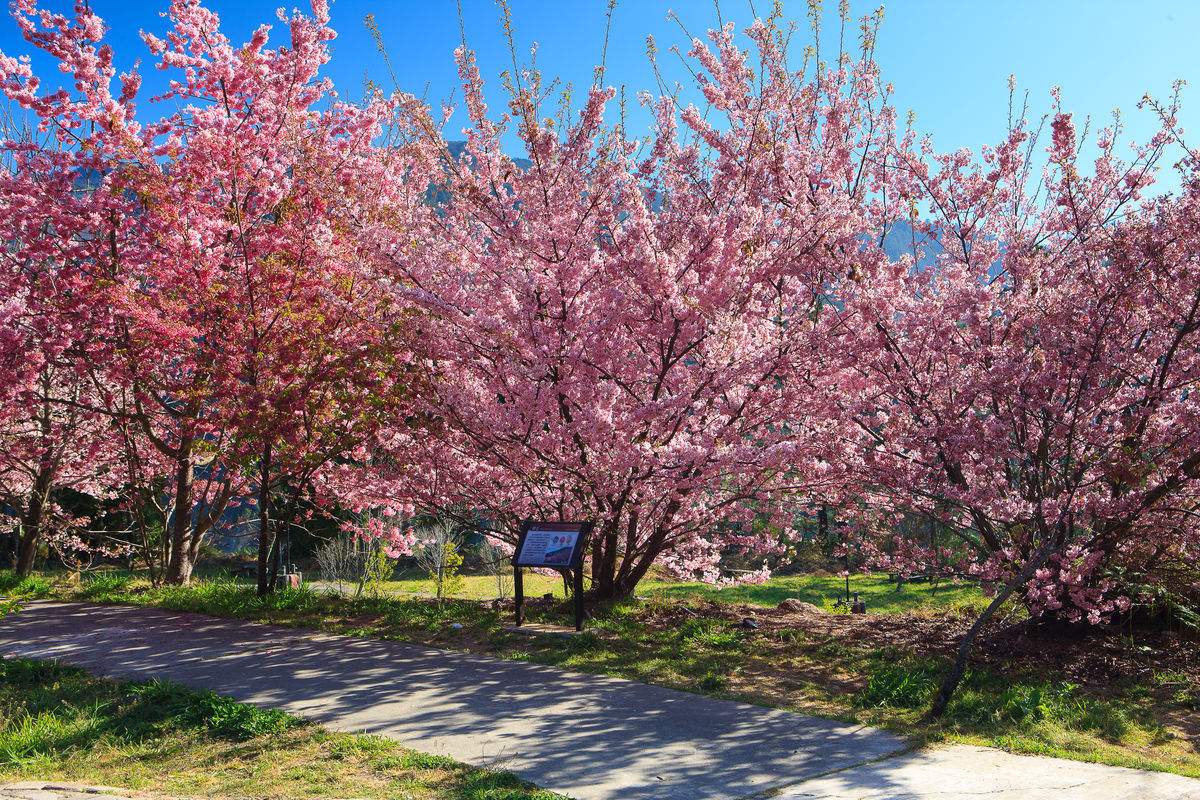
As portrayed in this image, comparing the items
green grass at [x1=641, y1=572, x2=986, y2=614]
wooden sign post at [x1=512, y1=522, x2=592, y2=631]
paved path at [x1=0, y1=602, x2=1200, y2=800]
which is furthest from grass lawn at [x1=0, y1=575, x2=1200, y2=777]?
green grass at [x1=641, y1=572, x2=986, y2=614]

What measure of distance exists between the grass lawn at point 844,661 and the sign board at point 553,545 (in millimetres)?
702

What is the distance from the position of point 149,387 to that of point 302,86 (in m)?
4.03

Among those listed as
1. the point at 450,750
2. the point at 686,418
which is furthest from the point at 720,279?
the point at 450,750

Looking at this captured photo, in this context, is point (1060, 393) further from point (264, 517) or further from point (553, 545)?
point (264, 517)

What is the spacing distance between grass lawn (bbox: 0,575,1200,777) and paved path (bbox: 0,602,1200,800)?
1.24 ft

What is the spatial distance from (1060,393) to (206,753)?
672cm

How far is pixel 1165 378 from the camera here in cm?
722

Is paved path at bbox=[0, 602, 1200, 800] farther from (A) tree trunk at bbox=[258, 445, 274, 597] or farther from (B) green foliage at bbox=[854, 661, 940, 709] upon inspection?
(A) tree trunk at bbox=[258, 445, 274, 597]

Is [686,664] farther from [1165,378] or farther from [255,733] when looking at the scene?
[1165,378]

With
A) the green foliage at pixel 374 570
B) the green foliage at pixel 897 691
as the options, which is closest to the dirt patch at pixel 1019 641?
the green foliage at pixel 897 691

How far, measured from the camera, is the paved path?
4.37 meters

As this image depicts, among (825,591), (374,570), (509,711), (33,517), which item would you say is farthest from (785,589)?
(509,711)

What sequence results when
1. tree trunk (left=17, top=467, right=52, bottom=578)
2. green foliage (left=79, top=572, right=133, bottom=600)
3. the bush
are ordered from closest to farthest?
the bush → green foliage (left=79, top=572, right=133, bottom=600) → tree trunk (left=17, top=467, right=52, bottom=578)

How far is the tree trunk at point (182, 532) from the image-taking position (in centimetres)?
1136
